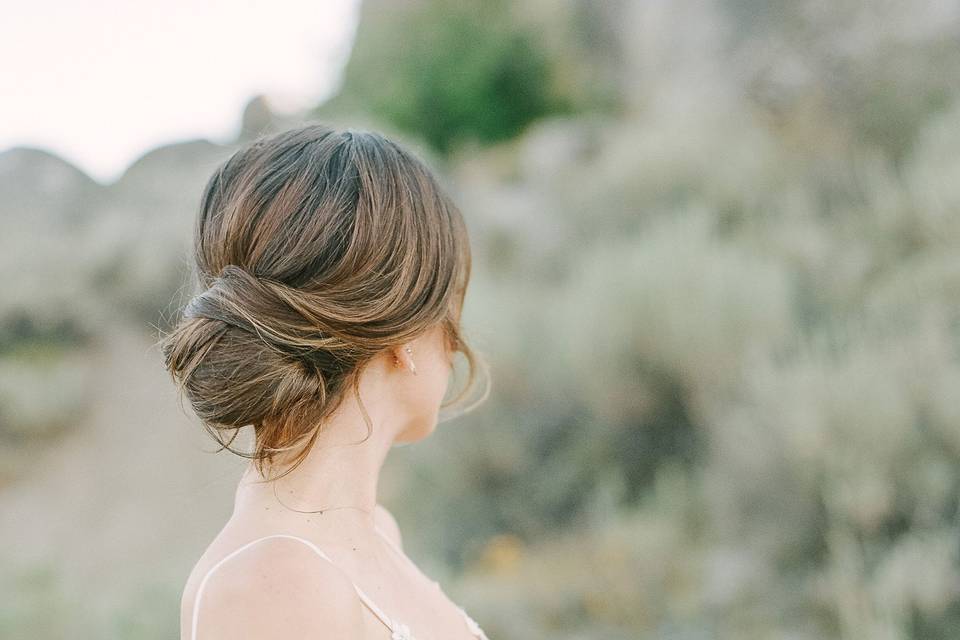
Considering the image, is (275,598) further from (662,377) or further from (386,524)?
(662,377)

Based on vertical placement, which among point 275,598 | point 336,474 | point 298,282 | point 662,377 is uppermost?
point 662,377

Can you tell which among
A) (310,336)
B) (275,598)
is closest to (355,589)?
(275,598)

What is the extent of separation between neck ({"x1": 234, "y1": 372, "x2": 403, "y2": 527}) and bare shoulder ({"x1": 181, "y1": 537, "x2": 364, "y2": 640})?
13 cm

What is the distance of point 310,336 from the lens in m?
1.31

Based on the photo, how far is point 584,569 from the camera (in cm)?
466

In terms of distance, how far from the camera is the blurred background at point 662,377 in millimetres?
3859


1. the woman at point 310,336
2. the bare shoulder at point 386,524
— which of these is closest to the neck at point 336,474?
the woman at point 310,336

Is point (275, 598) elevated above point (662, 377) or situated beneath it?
situated beneath

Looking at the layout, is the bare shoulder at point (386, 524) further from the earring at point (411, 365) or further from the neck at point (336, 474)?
the earring at point (411, 365)

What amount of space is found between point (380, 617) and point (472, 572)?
398cm

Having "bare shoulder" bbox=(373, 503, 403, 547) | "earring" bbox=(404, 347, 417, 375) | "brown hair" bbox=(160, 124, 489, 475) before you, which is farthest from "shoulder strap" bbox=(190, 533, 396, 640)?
"bare shoulder" bbox=(373, 503, 403, 547)

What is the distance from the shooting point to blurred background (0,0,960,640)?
386cm

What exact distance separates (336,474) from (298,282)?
325 millimetres

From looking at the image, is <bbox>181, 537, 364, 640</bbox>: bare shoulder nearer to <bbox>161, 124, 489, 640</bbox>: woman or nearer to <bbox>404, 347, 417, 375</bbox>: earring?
<bbox>161, 124, 489, 640</bbox>: woman
